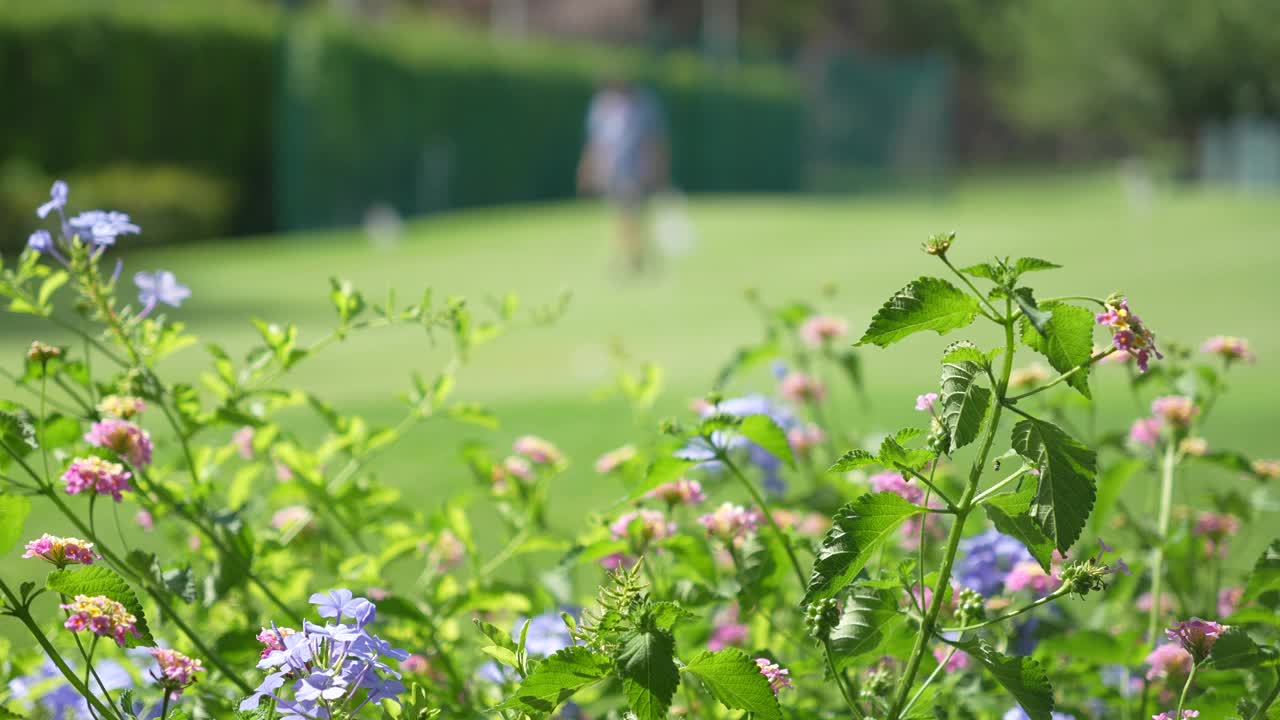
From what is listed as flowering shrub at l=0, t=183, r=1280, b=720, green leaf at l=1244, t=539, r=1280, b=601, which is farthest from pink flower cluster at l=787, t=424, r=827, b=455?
green leaf at l=1244, t=539, r=1280, b=601

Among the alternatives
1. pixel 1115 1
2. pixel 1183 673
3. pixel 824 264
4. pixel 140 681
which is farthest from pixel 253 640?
pixel 1115 1

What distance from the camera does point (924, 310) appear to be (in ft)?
4.06

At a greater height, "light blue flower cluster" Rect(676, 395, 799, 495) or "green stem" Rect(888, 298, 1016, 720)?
"green stem" Rect(888, 298, 1016, 720)

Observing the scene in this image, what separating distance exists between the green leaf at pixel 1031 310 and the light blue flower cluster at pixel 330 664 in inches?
21.8

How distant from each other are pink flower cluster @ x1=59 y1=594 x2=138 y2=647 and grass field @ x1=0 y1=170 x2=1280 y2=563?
4.33 ft

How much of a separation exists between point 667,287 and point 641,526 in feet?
39.4

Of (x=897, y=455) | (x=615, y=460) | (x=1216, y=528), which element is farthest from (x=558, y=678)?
(x=1216, y=528)

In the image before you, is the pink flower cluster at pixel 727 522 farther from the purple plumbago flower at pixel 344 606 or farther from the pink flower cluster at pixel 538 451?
the pink flower cluster at pixel 538 451

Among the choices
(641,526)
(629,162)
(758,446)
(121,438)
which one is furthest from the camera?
(629,162)

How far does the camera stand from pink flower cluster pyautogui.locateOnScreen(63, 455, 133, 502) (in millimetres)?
1363

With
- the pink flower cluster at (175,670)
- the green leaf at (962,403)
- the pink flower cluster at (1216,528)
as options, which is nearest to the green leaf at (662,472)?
the green leaf at (962,403)

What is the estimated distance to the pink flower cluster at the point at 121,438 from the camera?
1465mm

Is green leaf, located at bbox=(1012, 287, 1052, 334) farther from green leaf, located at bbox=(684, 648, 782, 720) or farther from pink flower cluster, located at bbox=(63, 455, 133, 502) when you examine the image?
pink flower cluster, located at bbox=(63, 455, 133, 502)

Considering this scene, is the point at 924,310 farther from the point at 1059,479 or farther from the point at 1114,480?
the point at 1114,480
